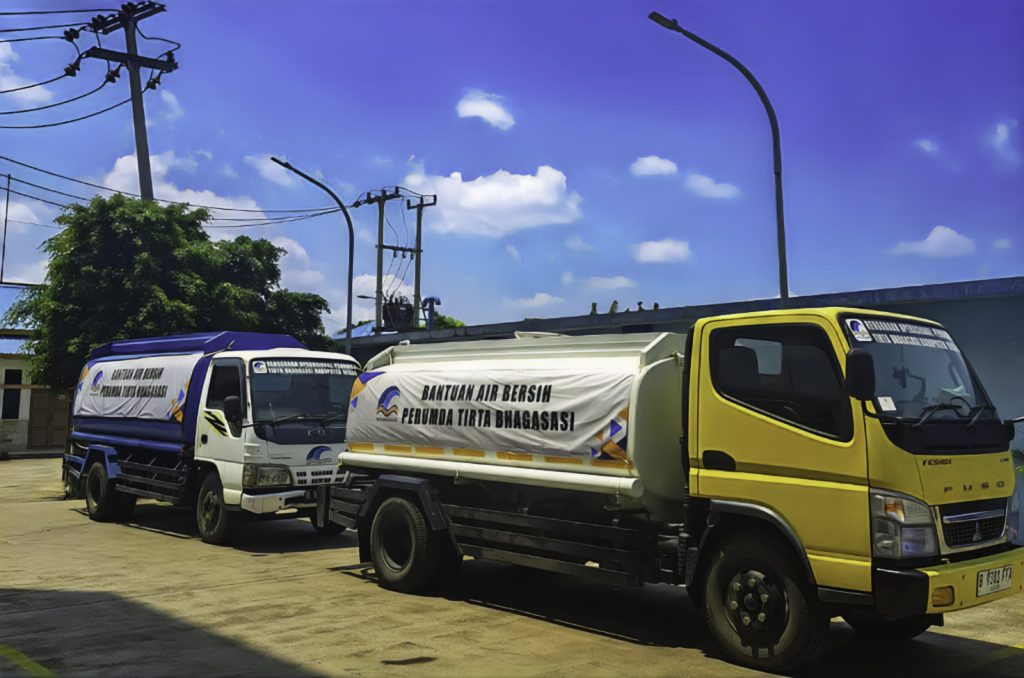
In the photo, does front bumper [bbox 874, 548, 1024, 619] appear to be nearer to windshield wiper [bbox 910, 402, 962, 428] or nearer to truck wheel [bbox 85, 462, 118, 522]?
windshield wiper [bbox 910, 402, 962, 428]

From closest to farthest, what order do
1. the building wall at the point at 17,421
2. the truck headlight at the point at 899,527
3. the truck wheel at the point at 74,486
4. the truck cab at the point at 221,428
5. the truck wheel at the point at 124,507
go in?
1. the truck headlight at the point at 899,527
2. the truck cab at the point at 221,428
3. the truck wheel at the point at 124,507
4. the truck wheel at the point at 74,486
5. the building wall at the point at 17,421

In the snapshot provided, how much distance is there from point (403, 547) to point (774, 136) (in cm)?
805

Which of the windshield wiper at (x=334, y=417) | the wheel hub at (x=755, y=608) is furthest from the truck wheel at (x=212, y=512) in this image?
the wheel hub at (x=755, y=608)

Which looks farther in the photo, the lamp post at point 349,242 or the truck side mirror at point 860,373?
the lamp post at point 349,242

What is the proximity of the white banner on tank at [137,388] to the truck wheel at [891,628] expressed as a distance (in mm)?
9815

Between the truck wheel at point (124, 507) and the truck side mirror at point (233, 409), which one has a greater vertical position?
the truck side mirror at point (233, 409)

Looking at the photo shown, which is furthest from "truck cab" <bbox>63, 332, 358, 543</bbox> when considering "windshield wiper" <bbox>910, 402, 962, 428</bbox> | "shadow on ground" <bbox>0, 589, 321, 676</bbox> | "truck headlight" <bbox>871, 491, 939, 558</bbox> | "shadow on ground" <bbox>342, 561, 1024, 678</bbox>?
"windshield wiper" <bbox>910, 402, 962, 428</bbox>

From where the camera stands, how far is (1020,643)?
23.7 feet

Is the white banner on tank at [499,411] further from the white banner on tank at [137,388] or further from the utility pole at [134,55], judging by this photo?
the utility pole at [134,55]

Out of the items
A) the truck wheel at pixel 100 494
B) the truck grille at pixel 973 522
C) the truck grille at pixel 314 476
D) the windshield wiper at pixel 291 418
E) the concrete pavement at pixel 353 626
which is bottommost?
the concrete pavement at pixel 353 626

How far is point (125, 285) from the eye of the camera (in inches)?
804

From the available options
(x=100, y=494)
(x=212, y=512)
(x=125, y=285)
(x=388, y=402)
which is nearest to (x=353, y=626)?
(x=388, y=402)

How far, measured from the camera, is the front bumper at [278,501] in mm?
11344

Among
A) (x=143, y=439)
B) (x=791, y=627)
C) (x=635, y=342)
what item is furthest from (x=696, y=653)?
(x=143, y=439)
